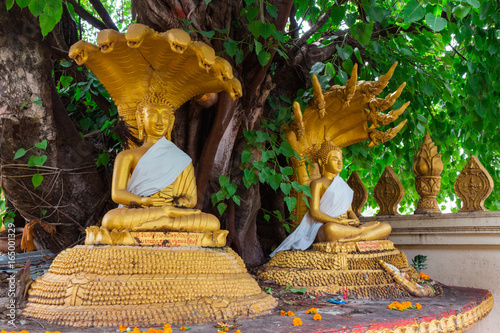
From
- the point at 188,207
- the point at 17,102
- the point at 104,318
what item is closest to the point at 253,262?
the point at 188,207

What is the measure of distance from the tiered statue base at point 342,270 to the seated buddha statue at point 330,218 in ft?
0.45

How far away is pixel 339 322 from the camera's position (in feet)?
10.2

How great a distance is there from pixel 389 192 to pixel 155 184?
3.78m

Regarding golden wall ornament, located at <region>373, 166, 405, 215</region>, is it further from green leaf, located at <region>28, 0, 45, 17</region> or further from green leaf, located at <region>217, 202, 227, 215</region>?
green leaf, located at <region>28, 0, 45, 17</region>

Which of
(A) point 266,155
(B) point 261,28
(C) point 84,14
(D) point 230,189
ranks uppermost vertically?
(C) point 84,14

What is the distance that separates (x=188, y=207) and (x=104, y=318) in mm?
1317

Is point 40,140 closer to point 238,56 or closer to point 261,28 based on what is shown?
point 238,56

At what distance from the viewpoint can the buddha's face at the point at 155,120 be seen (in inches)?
158

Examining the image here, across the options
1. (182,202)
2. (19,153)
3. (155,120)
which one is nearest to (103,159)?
(19,153)

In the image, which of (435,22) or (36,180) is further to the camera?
(36,180)

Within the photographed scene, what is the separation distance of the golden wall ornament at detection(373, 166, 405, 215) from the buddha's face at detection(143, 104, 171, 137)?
3.57 meters

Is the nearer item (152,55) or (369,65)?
(152,55)

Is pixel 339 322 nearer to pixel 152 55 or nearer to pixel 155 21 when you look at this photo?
pixel 152 55

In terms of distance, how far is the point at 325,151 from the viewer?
5.46 meters
